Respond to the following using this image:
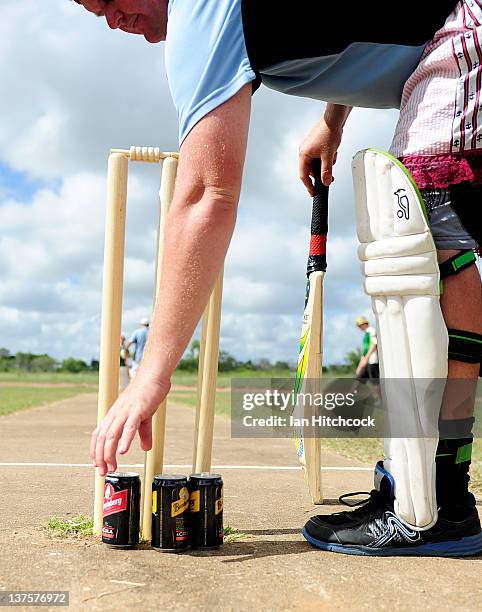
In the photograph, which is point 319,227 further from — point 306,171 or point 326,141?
point 326,141

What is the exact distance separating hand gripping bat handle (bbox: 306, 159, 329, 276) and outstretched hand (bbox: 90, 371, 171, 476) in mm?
1600

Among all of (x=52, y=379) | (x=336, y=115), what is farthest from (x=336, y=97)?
(x=52, y=379)

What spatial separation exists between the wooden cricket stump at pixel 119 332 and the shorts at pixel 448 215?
2.81 ft

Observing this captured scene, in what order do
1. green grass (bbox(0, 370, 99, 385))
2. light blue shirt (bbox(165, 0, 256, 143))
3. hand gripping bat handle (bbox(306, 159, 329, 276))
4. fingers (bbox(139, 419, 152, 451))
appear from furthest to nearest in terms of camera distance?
green grass (bbox(0, 370, 99, 385)) < hand gripping bat handle (bbox(306, 159, 329, 276)) < light blue shirt (bbox(165, 0, 256, 143)) < fingers (bbox(139, 419, 152, 451))

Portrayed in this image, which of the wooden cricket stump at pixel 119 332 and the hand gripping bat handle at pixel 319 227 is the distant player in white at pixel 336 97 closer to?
the wooden cricket stump at pixel 119 332

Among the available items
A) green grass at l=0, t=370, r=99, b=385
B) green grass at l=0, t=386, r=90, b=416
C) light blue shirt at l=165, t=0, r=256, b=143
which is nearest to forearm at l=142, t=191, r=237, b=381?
light blue shirt at l=165, t=0, r=256, b=143

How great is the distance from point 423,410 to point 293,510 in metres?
1.13

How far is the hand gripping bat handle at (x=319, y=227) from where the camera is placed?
3.31m

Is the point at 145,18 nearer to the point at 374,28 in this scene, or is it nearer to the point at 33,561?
the point at 374,28

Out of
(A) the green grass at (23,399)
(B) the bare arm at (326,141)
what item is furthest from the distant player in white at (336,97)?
(A) the green grass at (23,399)

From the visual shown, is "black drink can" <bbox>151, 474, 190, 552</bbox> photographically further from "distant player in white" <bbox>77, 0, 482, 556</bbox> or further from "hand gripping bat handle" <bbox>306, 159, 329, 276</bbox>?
"hand gripping bat handle" <bbox>306, 159, 329, 276</bbox>

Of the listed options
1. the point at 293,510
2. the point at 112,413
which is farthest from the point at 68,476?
the point at 112,413

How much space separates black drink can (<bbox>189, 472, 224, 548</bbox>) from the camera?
89.6 inches

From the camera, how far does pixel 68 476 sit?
13.2ft
